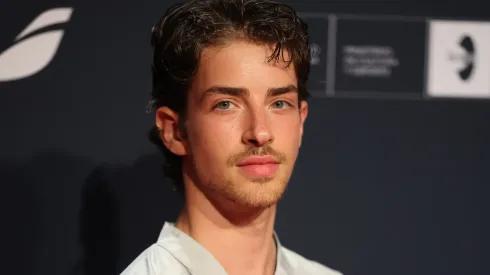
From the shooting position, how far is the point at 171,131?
1.39 metres

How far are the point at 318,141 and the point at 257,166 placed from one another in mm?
553

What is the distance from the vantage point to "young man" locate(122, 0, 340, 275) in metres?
1.26

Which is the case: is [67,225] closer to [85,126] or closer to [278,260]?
[85,126]

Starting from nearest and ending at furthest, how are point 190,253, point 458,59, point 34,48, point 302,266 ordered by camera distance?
point 190,253 → point 302,266 → point 34,48 → point 458,59

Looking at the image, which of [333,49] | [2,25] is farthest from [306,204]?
[2,25]

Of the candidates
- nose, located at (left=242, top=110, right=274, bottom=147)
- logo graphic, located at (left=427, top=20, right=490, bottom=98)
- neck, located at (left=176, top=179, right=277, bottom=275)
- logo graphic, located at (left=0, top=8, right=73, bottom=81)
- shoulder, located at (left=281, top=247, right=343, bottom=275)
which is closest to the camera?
nose, located at (left=242, top=110, right=274, bottom=147)

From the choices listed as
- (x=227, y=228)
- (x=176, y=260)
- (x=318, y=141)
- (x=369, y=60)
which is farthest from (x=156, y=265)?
(x=369, y=60)

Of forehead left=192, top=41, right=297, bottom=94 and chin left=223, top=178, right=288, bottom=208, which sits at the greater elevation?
forehead left=192, top=41, right=297, bottom=94

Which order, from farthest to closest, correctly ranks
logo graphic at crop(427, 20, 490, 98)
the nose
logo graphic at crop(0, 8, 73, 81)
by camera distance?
logo graphic at crop(427, 20, 490, 98) < logo graphic at crop(0, 8, 73, 81) < the nose

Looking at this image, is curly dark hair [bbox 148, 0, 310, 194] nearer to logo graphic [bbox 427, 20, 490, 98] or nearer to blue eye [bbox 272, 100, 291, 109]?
blue eye [bbox 272, 100, 291, 109]

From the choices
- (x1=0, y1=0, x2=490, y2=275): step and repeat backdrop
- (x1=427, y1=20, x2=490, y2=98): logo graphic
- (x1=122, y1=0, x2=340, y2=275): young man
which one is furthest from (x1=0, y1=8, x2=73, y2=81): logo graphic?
(x1=427, y1=20, x2=490, y2=98): logo graphic

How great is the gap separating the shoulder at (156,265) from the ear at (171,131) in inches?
7.2

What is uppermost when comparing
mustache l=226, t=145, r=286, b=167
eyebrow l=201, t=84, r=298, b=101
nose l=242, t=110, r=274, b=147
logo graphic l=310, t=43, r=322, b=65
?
logo graphic l=310, t=43, r=322, b=65

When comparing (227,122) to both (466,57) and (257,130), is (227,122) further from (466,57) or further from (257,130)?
(466,57)
